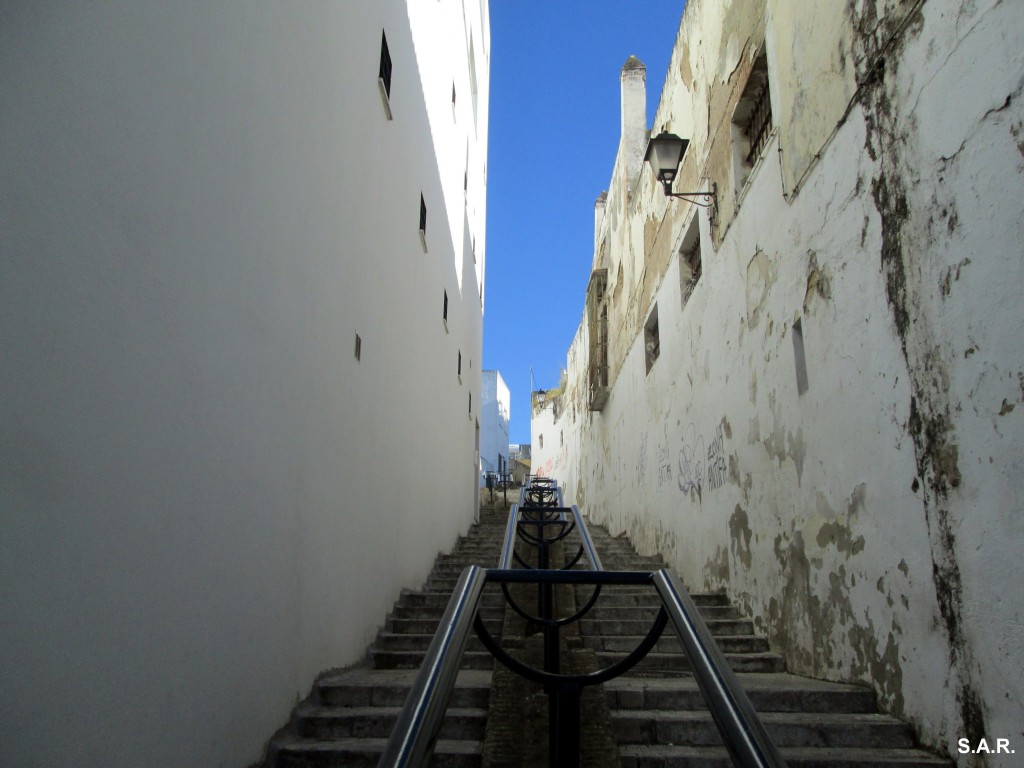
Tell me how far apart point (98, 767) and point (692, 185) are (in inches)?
260

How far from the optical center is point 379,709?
354cm

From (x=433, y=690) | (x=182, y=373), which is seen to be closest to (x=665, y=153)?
(x=182, y=373)

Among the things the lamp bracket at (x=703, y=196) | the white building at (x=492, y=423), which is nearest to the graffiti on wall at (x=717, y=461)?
the lamp bracket at (x=703, y=196)

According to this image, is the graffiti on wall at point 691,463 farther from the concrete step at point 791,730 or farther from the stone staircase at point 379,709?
the concrete step at point 791,730

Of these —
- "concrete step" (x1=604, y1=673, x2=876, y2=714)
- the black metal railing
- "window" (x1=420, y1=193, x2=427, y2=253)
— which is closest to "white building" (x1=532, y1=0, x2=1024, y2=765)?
"concrete step" (x1=604, y1=673, x2=876, y2=714)

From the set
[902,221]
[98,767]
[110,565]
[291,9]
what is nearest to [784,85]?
[902,221]

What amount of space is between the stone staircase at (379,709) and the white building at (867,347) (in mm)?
1914

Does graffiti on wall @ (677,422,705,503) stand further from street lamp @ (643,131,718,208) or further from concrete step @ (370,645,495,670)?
concrete step @ (370,645,495,670)

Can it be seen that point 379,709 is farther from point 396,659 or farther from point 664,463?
point 664,463

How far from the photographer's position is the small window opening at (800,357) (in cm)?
430

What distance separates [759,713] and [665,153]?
4825 mm

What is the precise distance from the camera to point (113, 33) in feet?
6.63

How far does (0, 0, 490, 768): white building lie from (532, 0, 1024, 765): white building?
9.14 feet

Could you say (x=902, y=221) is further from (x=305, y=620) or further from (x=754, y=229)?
(x=305, y=620)
